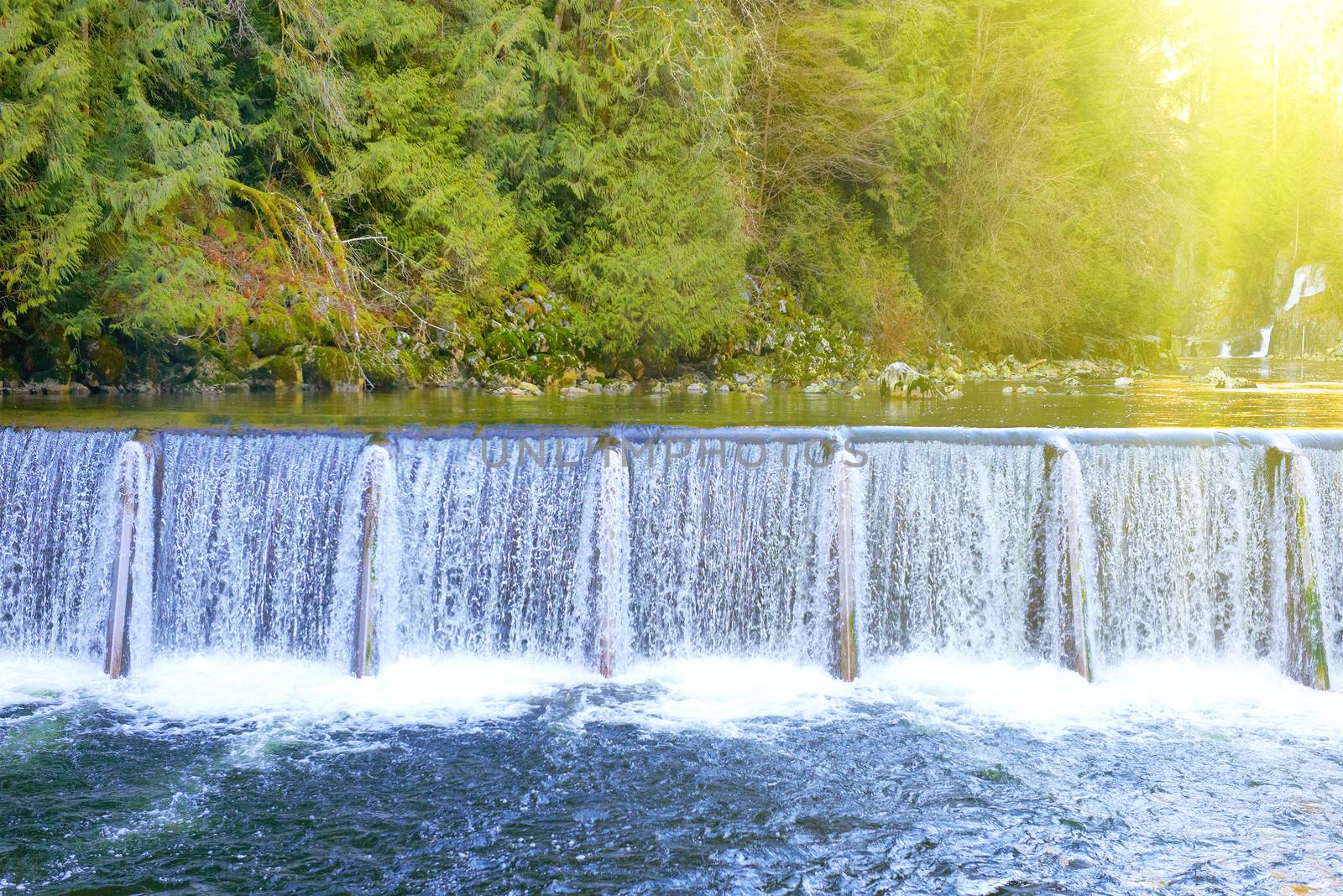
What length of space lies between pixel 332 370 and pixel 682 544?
7.30 meters

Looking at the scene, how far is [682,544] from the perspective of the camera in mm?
8062

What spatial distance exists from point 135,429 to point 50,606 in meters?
1.25

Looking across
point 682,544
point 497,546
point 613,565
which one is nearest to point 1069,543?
point 682,544

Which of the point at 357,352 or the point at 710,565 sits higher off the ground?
the point at 357,352

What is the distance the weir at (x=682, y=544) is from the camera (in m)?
7.80

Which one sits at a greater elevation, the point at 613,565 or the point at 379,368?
the point at 379,368

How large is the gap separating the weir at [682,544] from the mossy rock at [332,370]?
5.88 metres

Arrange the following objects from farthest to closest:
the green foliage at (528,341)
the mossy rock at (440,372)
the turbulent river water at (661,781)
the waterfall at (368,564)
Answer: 1. the green foliage at (528,341)
2. the mossy rock at (440,372)
3. the waterfall at (368,564)
4. the turbulent river water at (661,781)

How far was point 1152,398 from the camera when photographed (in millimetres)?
15164

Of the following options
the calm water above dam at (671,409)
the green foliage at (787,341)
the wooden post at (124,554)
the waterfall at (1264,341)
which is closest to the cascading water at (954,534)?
the calm water above dam at (671,409)

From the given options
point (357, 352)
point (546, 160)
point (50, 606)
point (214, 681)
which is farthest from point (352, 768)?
point (546, 160)

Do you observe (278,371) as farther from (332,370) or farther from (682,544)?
(682,544)

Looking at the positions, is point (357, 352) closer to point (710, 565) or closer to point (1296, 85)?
point (710, 565)

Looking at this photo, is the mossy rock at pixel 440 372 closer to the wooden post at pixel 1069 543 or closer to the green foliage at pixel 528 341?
the green foliage at pixel 528 341
